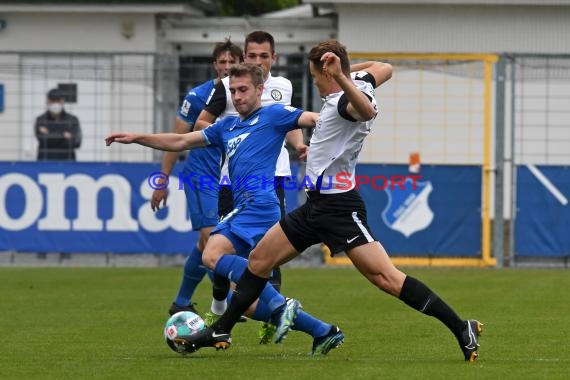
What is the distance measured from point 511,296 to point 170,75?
6800 millimetres

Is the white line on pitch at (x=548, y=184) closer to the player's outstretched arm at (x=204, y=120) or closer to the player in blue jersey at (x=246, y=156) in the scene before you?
the player's outstretched arm at (x=204, y=120)

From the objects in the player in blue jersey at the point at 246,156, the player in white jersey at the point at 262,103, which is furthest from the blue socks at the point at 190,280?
the player in blue jersey at the point at 246,156

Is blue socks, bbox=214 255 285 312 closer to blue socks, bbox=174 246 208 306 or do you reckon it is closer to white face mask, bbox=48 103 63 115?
blue socks, bbox=174 246 208 306

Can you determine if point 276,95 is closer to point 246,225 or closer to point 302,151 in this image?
point 302,151

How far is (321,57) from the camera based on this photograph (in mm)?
7988

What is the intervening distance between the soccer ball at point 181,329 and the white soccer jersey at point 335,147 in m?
1.15

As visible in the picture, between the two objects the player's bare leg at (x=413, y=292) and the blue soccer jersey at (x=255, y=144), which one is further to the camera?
the blue soccer jersey at (x=255, y=144)

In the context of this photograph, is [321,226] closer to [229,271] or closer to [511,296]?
[229,271]

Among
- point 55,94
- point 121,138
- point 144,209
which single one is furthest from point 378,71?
point 55,94

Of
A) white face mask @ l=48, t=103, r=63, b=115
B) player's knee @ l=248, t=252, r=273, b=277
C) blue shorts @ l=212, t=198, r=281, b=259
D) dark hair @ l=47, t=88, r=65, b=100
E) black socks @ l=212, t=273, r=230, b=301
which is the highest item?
dark hair @ l=47, t=88, r=65, b=100

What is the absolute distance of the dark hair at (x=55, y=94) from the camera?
1875cm

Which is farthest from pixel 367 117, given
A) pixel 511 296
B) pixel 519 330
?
pixel 511 296

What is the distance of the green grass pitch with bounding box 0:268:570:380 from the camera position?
789cm

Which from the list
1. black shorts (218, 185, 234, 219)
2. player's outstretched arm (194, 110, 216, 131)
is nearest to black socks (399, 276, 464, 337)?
black shorts (218, 185, 234, 219)
